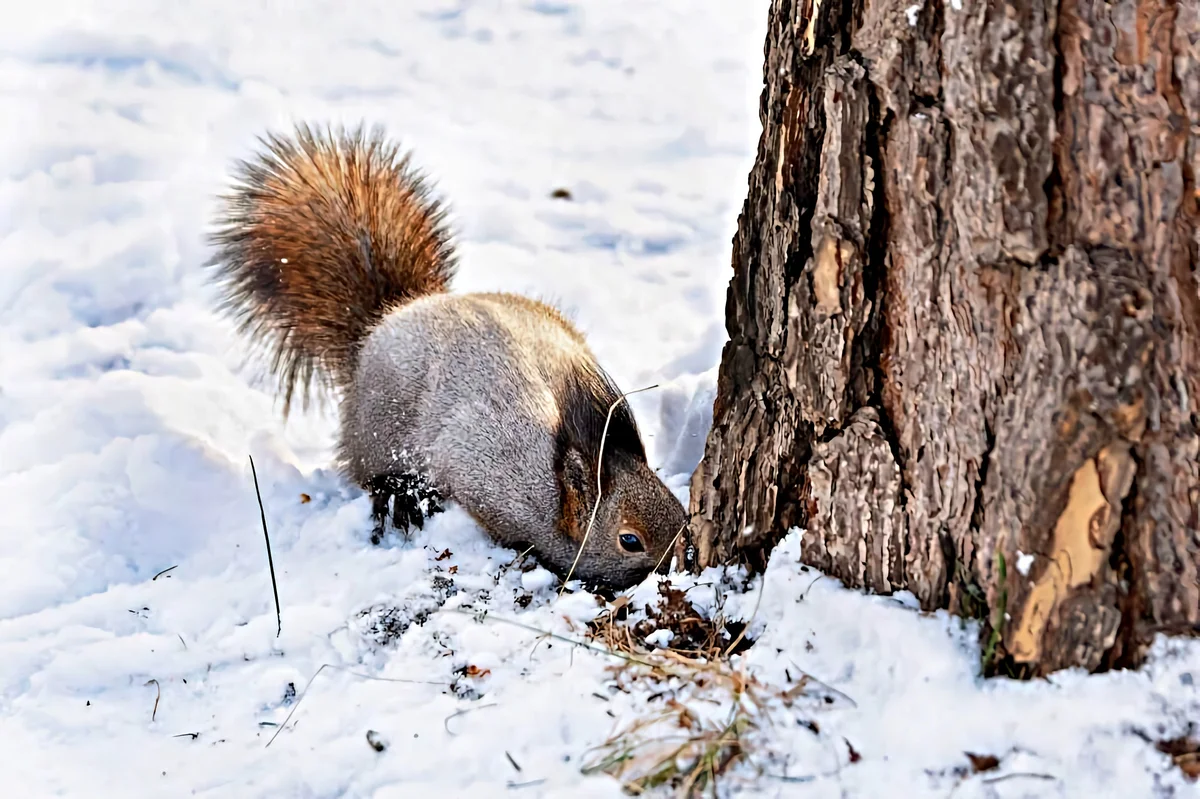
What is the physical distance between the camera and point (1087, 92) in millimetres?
1196

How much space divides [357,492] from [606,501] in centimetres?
80

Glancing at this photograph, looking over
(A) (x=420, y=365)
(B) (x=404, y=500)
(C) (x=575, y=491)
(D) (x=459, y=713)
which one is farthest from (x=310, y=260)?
(D) (x=459, y=713)

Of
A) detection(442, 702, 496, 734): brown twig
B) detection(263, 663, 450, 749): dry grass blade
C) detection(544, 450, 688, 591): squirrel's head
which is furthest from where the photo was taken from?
detection(544, 450, 688, 591): squirrel's head

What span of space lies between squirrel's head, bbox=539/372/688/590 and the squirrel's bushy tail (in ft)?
3.46

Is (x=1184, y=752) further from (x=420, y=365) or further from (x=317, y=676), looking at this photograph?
(x=420, y=365)

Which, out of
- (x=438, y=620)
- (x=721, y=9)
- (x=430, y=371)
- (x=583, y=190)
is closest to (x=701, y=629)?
(x=438, y=620)

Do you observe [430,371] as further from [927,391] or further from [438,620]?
[927,391]

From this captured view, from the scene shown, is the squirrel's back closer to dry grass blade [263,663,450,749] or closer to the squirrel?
the squirrel

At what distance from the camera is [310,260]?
3691 millimetres

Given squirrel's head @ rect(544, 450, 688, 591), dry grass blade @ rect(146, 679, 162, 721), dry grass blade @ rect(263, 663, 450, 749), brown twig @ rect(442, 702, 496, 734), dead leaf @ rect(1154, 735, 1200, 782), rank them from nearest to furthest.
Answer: dead leaf @ rect(1154, 735, 1200, 782) < brown twig @ rect(442, 702, 496, 734) < dry grass blade @ rect(263, 663, 450, 749) < dry grass blade @ rect(146, 679, 162, 721) < squirrel's head @ rect(544, 450, 688, 591)

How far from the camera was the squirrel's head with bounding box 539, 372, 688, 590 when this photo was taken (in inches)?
114

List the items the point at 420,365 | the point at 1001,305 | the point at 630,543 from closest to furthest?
the point at 1001,305 → the point at 630,543 → the point at 420,365

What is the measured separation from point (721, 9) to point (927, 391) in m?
4.78

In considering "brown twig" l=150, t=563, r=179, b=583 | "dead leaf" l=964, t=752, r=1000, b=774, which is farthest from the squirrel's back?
"dead leaf" l=964, t=752, r=1000, b=774
